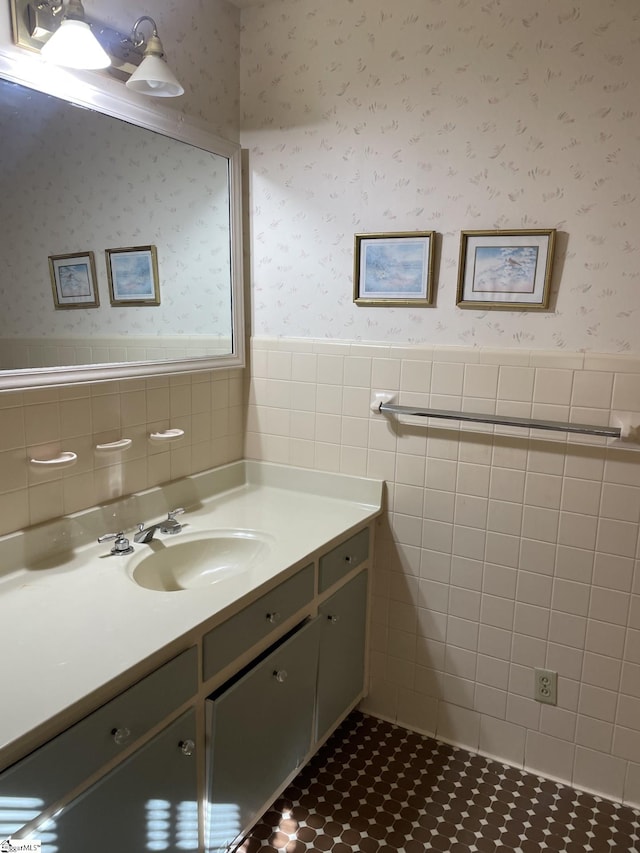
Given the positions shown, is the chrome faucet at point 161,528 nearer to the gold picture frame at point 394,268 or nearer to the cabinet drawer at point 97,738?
the cabinet drawer at point 97,738

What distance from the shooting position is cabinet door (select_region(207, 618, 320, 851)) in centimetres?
152

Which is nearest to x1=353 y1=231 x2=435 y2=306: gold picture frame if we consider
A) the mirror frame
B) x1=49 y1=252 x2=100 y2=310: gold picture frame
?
the mirror frame

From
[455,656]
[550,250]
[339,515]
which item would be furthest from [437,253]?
[455,656]

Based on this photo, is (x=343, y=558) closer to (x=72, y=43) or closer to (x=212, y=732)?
(x=212, y=732)

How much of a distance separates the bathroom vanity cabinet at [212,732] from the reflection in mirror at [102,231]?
32.3 inches

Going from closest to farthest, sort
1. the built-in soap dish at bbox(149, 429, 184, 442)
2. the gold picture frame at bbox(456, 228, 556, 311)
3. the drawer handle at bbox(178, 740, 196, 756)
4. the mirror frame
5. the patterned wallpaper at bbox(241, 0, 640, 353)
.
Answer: the drawer handle at bbox(178, 740, 196, 756) → the mirror frame → the patterned wallpaper at bbox(241, 0, 640, 353) → the gold picture frame at bbox(456, 228, 556, 311) → the built-in soap dish at bbox(149, 429, 184, 442)

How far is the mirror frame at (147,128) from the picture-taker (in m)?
1.50

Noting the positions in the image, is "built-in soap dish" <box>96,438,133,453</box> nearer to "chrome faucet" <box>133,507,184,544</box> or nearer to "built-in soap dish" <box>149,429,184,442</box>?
"built-in soap dish" <box>149,429,184,442</box>

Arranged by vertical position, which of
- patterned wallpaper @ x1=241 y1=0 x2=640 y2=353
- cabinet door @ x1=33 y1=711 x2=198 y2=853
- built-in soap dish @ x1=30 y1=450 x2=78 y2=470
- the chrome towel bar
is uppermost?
patterned wallpaper @ x1=241 y1=0 x2=640 y2=353

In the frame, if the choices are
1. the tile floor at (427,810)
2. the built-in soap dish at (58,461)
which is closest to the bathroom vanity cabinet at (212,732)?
the tile floor at (427,810)

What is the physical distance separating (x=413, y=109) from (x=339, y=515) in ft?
4.31

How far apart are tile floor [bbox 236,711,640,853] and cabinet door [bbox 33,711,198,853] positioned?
1.59 ft

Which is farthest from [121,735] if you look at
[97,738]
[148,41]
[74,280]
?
[148,41]

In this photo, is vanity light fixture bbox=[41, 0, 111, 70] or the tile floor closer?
vanity light fixture bbox=[41, 0, 111, 70]
